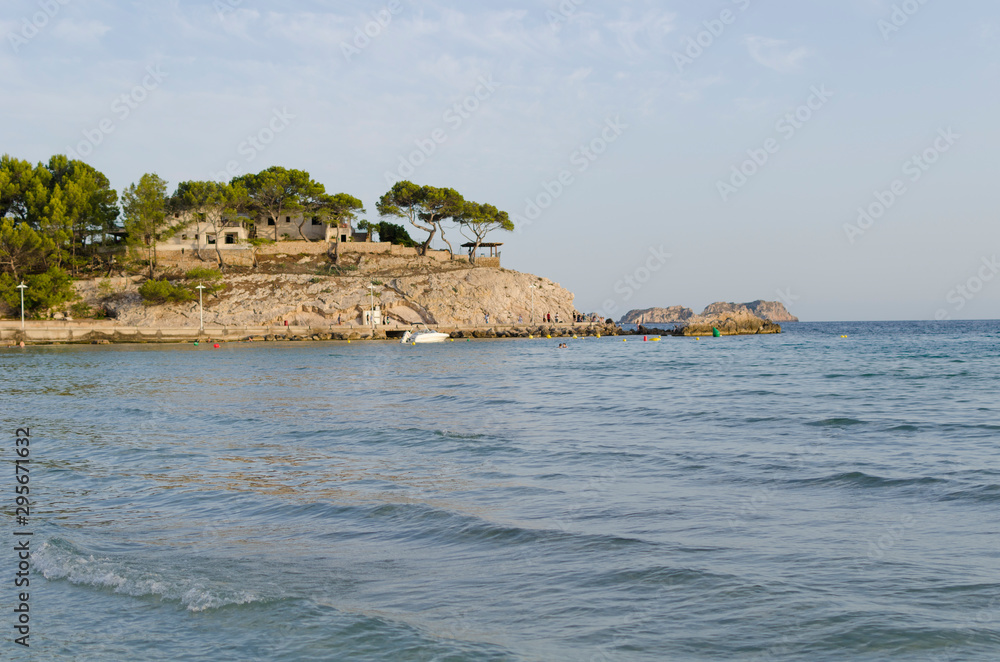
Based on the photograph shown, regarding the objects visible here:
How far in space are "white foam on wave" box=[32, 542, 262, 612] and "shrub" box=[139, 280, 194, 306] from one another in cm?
6563

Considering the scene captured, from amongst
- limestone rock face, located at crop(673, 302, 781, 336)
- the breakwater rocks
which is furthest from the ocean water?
limestone rock face, located at crop(673, 302, 781, 336)

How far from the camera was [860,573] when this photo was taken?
5.89 meters

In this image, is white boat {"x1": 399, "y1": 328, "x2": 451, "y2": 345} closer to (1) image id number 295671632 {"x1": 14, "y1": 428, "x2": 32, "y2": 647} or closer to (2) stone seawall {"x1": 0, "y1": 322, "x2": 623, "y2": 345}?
(2) stone seawall {"x1": 0, "y1": 322, "x2": 623, "y2": 345}

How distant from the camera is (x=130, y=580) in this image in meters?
5.82

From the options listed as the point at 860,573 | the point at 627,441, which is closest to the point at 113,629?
the point at 860,573

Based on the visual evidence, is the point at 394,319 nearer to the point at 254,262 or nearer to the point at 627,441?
the point at 254,262

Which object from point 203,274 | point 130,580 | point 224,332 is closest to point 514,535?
point 130,580

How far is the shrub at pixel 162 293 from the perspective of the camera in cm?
6656

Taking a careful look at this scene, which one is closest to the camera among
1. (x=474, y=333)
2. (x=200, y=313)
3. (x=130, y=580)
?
(x=130, y=580)

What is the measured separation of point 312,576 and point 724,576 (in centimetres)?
323

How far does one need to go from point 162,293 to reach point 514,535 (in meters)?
66.9

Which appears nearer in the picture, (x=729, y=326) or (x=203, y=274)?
(x=203, y=274)

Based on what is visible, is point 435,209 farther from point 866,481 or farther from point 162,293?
point 866,481

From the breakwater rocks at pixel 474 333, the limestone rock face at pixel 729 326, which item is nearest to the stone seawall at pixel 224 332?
the breakwater rocks at pixel 474 333
